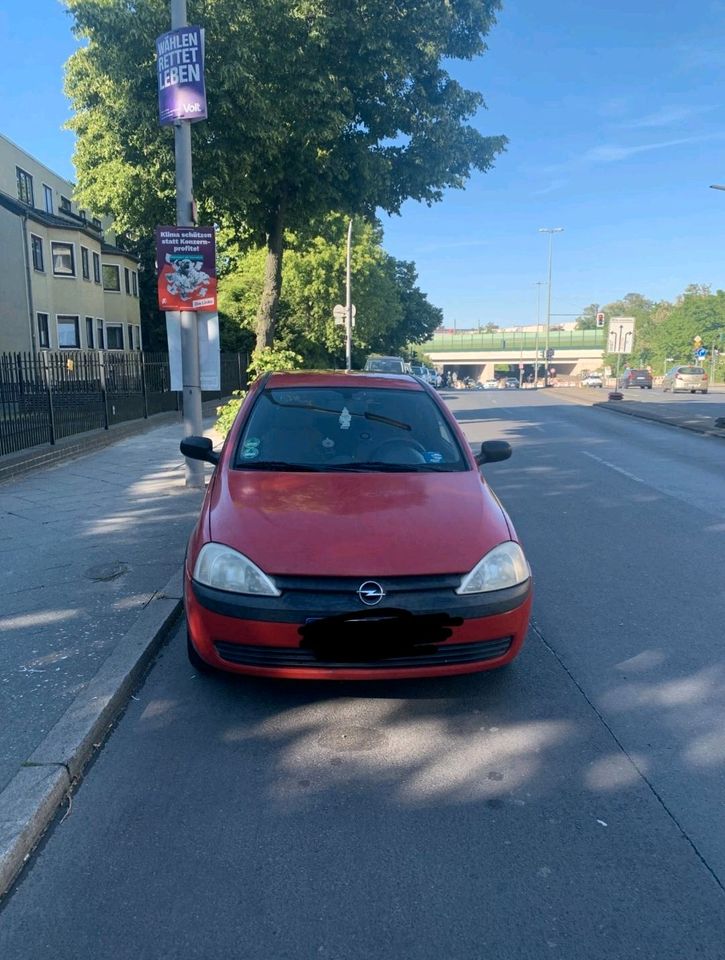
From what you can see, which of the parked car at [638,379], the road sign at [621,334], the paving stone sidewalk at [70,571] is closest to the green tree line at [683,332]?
the parked car at [638,379]

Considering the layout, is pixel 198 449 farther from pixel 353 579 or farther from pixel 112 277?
pixel 112 277

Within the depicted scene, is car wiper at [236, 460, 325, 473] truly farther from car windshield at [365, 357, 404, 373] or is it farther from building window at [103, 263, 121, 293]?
building window at [103, 263, 121, 293]

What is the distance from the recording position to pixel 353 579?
3.40m

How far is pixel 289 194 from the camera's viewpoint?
1413cm

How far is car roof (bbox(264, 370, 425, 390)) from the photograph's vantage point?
5457 millimetres

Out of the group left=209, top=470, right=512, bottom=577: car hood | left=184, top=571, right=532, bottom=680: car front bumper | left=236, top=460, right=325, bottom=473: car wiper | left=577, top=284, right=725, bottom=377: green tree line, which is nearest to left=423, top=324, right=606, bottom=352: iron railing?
left=577, top=284, right=725, bottom=377: green tree line

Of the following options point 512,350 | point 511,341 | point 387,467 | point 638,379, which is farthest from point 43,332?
point 512,350

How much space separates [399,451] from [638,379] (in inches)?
1953

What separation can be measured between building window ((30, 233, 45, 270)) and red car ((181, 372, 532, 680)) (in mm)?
27323

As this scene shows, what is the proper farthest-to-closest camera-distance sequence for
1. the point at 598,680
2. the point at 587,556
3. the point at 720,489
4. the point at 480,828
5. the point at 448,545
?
the point at 720,489, the point at 587,556, the point at 598,680, the point at 448,545, the point at 480,828

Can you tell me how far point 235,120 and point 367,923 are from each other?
11793 millimetres

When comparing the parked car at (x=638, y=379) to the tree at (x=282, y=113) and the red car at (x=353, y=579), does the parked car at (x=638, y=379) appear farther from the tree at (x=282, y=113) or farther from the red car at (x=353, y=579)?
the red car at (x=353, y=579)

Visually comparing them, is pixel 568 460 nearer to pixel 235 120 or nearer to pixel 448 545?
pixel 235 120

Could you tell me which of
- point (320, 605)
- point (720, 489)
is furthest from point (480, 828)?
point (720, 489)
